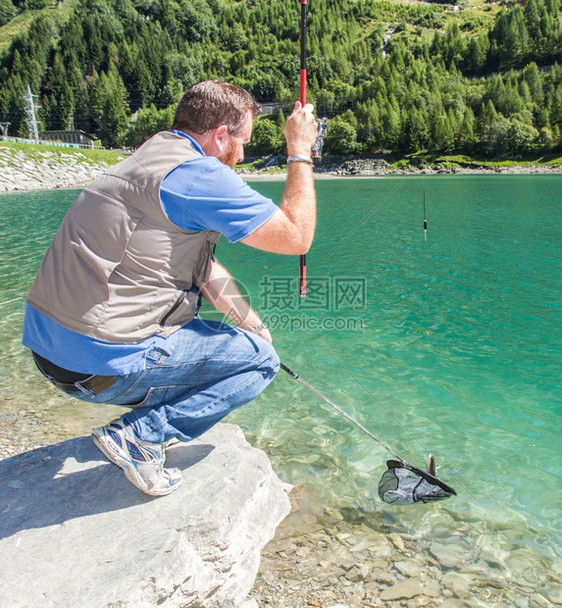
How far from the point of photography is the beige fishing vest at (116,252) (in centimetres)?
254

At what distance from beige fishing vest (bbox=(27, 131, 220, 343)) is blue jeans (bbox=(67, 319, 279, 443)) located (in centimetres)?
35

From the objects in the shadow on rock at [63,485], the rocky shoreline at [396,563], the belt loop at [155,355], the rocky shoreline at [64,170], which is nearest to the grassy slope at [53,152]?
the rocky shoreline at [64,170]

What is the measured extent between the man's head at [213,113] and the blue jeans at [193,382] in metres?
1.22

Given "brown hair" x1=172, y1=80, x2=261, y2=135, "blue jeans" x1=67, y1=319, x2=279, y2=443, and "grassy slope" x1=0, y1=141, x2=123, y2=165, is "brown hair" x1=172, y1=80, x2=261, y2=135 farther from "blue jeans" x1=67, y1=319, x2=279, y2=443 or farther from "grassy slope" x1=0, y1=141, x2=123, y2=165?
"grassy slope" x1=0, y1=141, x2=123, y2=165

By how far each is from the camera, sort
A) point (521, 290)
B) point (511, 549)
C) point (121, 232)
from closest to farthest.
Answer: point (121, 232) < point (511, 549) < point (521, 290)

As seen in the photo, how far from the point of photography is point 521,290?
44.5 feet

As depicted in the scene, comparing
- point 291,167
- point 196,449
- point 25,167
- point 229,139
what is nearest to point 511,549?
point 196,449

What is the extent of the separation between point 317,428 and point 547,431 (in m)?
2.99

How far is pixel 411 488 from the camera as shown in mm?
4422

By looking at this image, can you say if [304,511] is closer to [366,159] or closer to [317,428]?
[317,428]

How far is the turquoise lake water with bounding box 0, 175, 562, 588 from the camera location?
4.66 m

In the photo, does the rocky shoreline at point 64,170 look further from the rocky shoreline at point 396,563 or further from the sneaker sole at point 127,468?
the rocky shoreline at point 396,563

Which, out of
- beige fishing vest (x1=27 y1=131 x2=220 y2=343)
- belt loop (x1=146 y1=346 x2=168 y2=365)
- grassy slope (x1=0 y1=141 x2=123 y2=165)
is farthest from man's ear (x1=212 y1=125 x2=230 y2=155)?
grassy slope (x1=0 y1=141 x2=123 y2=165)

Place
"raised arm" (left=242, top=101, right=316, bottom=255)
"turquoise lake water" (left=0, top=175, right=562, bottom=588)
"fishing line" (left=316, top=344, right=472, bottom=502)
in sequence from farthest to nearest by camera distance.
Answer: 1. "fishing line" (left=316, top=344, right=472, bottom=502)
2. "turquoise lake water" (left=0, top=175, right=562, bottom=588)
3. "raised arm" (left=242, top=101, right=316, bottom=255)
